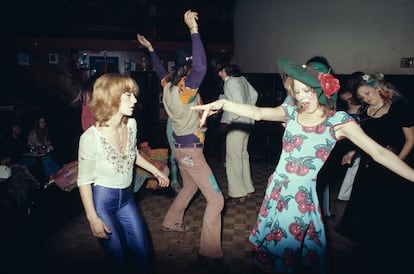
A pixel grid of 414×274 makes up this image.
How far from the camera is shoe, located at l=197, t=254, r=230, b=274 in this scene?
2547 mm

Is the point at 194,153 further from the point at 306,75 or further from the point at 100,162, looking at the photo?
the point at 306,75

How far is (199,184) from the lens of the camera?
2.62 metres

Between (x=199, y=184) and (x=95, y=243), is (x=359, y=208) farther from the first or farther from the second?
(x=95, y=243)

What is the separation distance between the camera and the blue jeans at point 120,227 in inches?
70.9

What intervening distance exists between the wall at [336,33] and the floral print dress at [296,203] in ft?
12.1

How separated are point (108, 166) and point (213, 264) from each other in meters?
1.34

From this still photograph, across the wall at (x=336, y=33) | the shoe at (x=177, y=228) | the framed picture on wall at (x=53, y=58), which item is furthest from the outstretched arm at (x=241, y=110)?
the framed picture on wall at (x=53, y=58)

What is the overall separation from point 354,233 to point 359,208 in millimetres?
349

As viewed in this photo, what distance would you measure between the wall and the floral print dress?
3675 millimetres

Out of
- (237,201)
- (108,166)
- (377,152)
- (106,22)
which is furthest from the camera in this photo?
(106,22)

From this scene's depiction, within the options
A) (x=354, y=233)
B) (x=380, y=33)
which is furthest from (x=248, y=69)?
(x=354, y=233)

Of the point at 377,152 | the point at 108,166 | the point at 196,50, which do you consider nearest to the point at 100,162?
the point at 108,166

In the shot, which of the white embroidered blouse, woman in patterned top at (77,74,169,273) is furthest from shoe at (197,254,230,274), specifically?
the white embroidered blouse

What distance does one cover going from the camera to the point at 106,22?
9.82m
